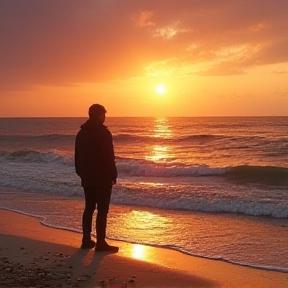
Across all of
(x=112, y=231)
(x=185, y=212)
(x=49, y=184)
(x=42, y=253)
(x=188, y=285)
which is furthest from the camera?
(x=49, y=184)

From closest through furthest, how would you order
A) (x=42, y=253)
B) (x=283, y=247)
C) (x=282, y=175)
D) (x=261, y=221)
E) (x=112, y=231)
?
1. (x=42, y=253)
2. (x=283, y=247)
3. (x=112, y=231)
4. (x=261, y=221)
5. (x=282, y=175)

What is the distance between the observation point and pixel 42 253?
215 inches

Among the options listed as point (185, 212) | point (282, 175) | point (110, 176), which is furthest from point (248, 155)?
point (110, 176)

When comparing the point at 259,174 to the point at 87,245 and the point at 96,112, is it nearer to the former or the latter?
the point at 87,245

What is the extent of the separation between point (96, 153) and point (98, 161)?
0.10m

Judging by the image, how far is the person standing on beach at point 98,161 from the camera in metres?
5.46

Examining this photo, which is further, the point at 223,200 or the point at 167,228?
the point at 223,200

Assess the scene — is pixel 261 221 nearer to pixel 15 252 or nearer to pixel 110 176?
pixel 110 176

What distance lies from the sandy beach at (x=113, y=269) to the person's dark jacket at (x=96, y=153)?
936mm

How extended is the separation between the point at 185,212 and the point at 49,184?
4987 mm

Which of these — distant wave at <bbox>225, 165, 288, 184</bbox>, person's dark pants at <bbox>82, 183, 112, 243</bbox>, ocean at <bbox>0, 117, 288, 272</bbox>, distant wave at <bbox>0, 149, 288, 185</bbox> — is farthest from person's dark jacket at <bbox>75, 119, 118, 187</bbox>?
distant wave at <bbox>225, 165, 288, 184</bbox>

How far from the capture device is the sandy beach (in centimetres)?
439

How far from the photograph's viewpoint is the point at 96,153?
18.0 feet

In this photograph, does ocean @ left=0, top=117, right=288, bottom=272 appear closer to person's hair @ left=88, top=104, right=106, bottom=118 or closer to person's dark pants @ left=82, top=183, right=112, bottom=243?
person's dark pants @ left=82, top=183, right=112, bottom=243
